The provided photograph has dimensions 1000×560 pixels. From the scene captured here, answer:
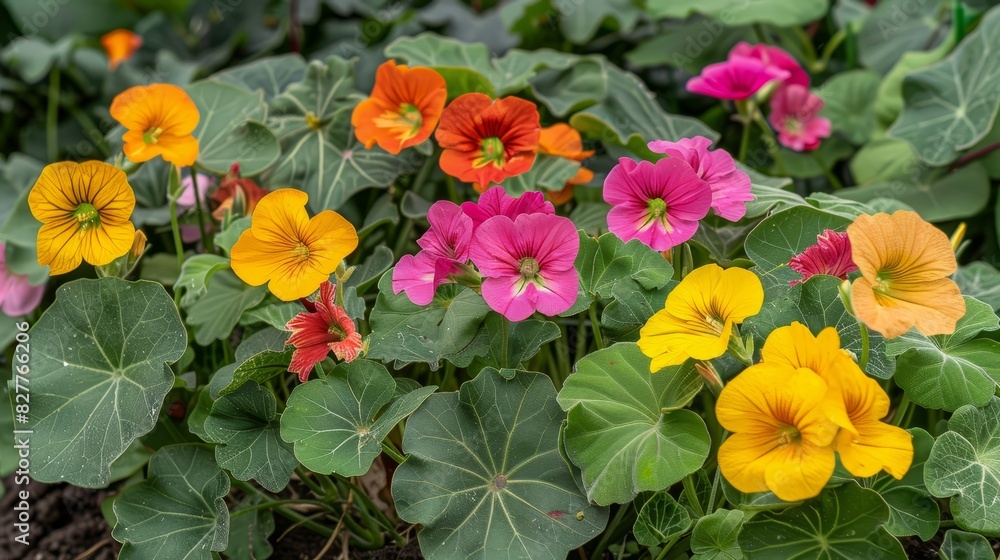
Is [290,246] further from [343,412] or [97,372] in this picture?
[97,372]

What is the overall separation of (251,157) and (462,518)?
25.3 inches

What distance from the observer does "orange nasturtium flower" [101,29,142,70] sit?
2.04m

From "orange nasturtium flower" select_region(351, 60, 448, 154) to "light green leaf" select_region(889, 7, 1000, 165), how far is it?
82 centimetres

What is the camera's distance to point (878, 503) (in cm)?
70

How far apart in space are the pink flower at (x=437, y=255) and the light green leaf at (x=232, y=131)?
0.45m

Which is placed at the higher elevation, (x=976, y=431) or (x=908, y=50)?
(x=976, y=431)

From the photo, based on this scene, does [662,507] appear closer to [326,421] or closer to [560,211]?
[326,421]

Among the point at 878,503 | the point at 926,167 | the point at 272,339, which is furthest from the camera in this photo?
the point at 926,167

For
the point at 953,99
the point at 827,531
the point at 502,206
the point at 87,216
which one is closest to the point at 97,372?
the point at 87,216

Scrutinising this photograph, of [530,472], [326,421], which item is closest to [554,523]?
[530,472]

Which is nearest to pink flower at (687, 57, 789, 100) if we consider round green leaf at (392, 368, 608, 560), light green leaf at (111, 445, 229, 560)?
round green leaf at (392, 368, 608, 560)

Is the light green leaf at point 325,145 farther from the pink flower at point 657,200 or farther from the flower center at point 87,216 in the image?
the pink flower at point 657,200

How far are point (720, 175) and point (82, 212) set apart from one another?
0.69 meters

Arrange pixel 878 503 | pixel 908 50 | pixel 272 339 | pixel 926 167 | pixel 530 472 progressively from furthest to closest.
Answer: pixel 908 50
pixel 926 167
pixel 272 339
pixel 530 472
pixel 878 503
